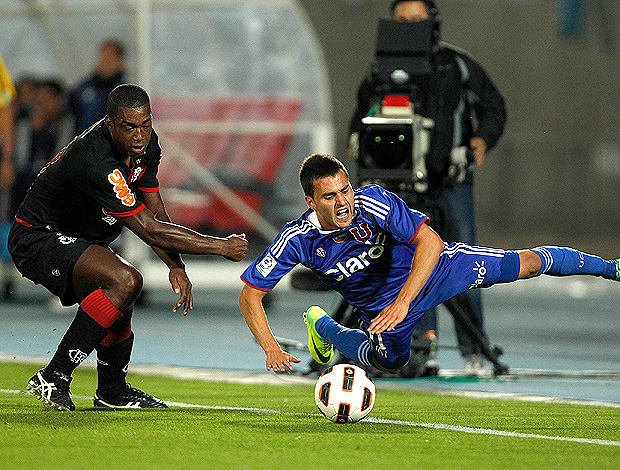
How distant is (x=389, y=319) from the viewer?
6.16 m

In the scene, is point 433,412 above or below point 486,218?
above

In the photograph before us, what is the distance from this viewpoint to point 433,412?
6.85 meters

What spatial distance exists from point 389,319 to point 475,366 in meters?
2.88

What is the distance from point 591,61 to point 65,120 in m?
23.1

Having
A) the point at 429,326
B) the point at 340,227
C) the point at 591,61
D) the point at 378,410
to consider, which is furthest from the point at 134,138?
the point at 591,61

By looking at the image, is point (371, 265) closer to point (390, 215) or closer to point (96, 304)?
point (390, 215)

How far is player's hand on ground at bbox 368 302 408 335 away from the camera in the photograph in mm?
6125

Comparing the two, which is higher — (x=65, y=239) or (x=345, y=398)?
(x=65, y=239)

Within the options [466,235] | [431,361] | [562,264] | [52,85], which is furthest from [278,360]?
[52,85]

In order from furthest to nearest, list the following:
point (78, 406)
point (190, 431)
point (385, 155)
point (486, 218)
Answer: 1. point (486, 218)
2. point (385, 155)
3. point (78, 406)
4. point (190, 431)

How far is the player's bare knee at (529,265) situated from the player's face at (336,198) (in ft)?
3.62

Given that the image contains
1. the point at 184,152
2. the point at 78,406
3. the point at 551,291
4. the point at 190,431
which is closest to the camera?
the point at 190,431

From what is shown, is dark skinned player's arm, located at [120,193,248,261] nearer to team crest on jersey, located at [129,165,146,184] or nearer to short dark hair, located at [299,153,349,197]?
team crest on jersey, located at [129,165,146,184]

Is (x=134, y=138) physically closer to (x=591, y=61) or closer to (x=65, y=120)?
(x=65, y=120)
